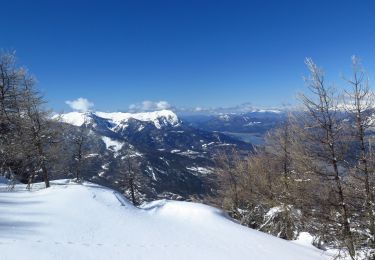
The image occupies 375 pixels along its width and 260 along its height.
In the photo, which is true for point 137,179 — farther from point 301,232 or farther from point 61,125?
point 301,232

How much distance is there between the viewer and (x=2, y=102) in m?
27.2

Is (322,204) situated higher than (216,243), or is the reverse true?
(322,204)

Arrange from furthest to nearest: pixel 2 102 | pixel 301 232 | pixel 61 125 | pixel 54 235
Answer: pixel 61 125 → pixel 2 102 → pixel 301 232 → pixel 54 235

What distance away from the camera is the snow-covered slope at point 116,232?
11.4 meters

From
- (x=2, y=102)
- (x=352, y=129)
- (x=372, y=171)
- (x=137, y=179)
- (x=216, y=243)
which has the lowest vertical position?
(x=137, y=179)

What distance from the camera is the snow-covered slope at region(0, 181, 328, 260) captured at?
11.4 meters

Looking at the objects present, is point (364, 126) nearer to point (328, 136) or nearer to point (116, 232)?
point (328, 136)

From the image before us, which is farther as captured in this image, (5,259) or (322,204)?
(322,204)

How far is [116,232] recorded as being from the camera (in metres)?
14.3

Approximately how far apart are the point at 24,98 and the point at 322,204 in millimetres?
22826

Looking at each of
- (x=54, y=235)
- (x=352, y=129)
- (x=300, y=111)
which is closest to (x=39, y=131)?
(x=54, y=235)

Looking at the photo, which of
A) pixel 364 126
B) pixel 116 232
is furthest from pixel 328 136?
pixel 116 232

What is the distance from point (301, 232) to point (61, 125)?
66.4 ft

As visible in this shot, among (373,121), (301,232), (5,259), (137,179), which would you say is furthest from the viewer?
(137,179)
